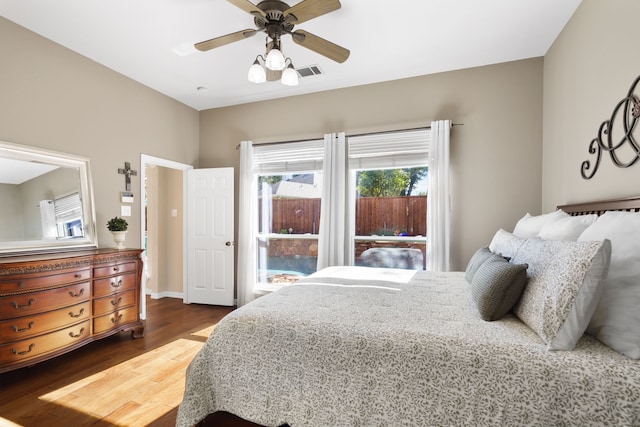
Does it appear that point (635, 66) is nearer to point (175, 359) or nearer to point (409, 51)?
point (409, 51)

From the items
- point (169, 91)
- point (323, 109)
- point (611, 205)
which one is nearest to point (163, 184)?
point (169, 91)

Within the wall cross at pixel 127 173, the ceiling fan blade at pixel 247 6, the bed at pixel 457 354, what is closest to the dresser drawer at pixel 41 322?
the wall cross at pixel 127 173

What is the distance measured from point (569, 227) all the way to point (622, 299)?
66 cm

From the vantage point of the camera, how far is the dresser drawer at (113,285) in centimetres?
275

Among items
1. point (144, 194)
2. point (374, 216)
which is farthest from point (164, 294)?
point (374, 216)

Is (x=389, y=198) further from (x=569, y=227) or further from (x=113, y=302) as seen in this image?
(x=113, y=302)

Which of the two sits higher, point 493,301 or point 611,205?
point 611,205

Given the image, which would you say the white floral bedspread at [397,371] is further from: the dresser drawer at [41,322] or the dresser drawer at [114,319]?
the dresser drawer at [114,319]

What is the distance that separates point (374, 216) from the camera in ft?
12.3

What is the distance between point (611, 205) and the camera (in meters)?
1.75

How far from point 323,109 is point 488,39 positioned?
1.88 metres

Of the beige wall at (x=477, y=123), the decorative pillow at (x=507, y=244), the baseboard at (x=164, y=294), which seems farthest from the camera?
the baseboard at (x=164, y=294)

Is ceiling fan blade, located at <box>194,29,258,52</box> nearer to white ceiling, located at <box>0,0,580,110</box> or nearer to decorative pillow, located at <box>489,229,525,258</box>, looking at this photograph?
white ceiling, located at <box>0,0,580,110</box>

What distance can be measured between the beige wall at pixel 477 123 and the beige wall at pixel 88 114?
223 centimetres
